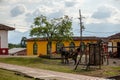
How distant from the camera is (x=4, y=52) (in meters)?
45.2

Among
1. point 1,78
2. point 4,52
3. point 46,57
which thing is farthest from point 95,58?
point 4,52

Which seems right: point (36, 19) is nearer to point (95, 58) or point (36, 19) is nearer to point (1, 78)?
point (95, 58)

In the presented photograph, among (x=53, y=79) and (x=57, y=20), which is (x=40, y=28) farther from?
(x=53, y=79)

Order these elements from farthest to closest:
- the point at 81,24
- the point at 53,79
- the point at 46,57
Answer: the point at 81,24 < the point at 46,57 < the point at 53,79

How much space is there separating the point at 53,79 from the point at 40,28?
824 inches

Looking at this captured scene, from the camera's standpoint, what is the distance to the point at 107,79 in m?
20.9

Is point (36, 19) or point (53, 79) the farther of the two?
point (36, 19)

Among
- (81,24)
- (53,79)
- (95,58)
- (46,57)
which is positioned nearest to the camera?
(53,79)

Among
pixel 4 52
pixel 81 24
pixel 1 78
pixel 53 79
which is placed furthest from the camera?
pixel 81 24

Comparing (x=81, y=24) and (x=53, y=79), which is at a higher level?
(x=81, y=24)

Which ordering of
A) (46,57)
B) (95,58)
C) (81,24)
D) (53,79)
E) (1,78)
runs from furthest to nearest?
(81,24) → (46,57) → (95,58) → (53,79) → (1,78)

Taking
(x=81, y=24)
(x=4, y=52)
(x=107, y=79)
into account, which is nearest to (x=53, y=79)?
(x=107, y=79)

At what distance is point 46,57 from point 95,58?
14308mm

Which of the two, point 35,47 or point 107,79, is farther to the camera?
point 35,47
